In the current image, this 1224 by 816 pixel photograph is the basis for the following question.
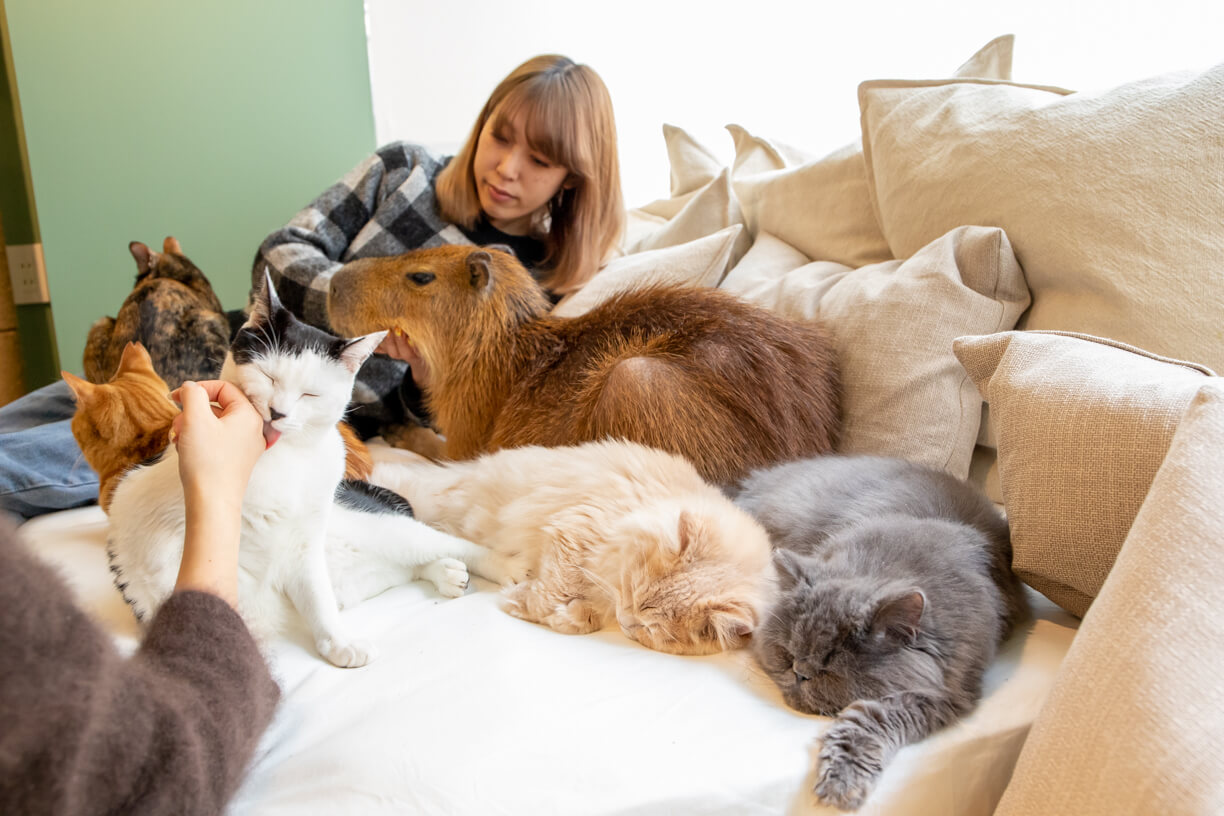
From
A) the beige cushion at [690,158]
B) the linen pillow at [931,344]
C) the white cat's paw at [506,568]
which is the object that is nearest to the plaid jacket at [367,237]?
the beige cushion at [690,158]

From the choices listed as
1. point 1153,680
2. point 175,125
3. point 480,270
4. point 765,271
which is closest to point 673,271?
point 765,271

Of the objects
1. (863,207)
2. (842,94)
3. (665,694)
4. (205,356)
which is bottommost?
(665,694)

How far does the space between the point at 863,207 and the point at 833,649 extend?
1.22 m

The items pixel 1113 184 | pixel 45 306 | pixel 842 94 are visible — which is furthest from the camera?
pixel 45 306

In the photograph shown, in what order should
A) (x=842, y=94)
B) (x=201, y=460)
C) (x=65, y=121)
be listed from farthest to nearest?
Result: (x=65, y=121)
(x=842, y=94)
(x=201, y=460)

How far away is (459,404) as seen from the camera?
1739 mm

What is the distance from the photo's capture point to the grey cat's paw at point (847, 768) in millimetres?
736

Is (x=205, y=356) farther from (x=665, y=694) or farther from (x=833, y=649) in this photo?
(x=833, y=649)

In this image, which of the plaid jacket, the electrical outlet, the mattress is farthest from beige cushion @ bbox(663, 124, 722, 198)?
the electrical outlet

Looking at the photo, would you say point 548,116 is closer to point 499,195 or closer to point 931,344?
point 499,195

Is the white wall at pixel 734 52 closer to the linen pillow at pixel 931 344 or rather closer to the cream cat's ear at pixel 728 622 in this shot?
the linen pillow at pixel 931 344

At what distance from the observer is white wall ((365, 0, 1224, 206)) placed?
1797 millimetres

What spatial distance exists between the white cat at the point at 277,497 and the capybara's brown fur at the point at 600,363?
597 millimetres

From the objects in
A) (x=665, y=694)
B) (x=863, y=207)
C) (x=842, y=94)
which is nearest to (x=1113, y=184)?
(x=863, y=207)
